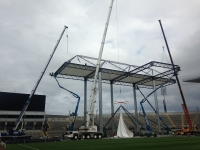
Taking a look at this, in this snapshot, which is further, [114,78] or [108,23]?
[114,78]

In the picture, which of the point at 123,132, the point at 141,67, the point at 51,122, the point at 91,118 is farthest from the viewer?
the point at 51,122

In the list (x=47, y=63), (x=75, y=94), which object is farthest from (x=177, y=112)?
(x=47, y=63)

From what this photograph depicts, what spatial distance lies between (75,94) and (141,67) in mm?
18262

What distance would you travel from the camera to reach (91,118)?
3638cm

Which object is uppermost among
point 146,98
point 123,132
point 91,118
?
point 146,98

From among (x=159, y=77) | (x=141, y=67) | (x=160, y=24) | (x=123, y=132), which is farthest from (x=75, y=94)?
(x=160, y=24)

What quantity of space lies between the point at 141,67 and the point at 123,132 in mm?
17127

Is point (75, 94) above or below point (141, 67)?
below

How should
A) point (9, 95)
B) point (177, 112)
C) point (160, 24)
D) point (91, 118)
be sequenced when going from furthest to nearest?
point (177, 112), point (160, 24), point (9, 95), point (91, 118)

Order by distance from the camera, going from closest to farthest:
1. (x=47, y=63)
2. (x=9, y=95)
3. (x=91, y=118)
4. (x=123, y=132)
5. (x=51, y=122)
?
1. (x=91, y=118)
2. (x=123, y=132)
3. (x=47, y=63)
4. (x=9, y=95)
5. (x=51, y=122)

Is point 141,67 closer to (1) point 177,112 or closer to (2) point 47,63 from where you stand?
(2) point 47,63

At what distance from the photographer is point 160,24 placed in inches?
2272

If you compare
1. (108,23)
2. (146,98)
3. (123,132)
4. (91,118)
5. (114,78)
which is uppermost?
(108,23)

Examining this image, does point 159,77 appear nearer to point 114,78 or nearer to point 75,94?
point 114,78
